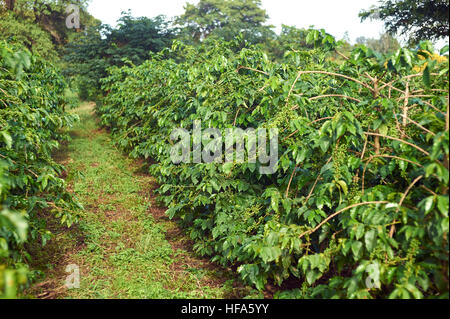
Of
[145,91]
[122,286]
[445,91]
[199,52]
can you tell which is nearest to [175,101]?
[199,52]

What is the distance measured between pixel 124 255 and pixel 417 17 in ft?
48.0

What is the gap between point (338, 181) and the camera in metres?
1.84

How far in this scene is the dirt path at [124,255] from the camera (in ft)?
8.32

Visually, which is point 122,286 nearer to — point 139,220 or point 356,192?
point 139,220

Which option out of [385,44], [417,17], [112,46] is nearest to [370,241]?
[112,46]

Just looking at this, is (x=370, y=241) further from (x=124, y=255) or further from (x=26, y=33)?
(x=26, y=33)

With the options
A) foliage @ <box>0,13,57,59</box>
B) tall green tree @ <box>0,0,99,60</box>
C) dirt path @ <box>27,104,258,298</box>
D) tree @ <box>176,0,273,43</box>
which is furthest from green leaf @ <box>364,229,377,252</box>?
tree @ <box>176,0,273,43</box>

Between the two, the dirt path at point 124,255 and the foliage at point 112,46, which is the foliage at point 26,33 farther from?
the dirt path at point 124,255

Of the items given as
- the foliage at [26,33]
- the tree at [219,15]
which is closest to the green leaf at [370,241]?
the foliage at [26,33]

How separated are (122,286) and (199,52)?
114 inches

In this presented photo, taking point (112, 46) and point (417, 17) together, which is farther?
point (417, 17)

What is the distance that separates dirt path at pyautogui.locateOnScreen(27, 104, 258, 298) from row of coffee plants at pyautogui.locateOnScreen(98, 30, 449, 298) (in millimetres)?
257

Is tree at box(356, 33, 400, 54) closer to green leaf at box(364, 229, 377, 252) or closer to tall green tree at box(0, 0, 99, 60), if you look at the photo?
tall green tree at box(0, 0, 99, 60)

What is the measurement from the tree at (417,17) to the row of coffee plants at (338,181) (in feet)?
41.0
